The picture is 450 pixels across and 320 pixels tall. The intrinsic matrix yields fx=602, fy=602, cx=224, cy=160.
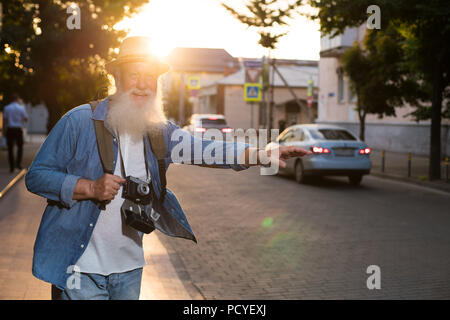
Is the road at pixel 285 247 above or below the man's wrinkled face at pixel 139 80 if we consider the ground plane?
below

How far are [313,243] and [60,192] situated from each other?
5504 mm

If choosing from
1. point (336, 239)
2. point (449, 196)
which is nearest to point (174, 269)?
point (336, 239)

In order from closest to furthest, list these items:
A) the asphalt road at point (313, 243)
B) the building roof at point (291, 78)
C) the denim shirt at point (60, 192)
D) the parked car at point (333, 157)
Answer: the denim shirt at point (60, 192), the asphalt road at point (313, 243), the parked car at point (333, 157), the building roof at point (291, 78)

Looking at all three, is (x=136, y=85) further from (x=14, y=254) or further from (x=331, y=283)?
(x=14, y=254)

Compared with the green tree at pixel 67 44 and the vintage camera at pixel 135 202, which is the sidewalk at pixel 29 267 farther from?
the green tree at pixel 67 44

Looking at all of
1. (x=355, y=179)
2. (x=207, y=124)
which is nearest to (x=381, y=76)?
(x=355, y=179)

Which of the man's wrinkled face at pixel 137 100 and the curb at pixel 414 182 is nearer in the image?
the man's wrinkled face at pixel 137 100

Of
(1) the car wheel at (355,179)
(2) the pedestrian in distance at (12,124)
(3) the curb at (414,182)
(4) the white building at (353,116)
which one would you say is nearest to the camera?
(3) the curb at (414,182)

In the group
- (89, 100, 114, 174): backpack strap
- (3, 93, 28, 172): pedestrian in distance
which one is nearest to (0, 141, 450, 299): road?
(89, 100, 114, 174): backpack strap

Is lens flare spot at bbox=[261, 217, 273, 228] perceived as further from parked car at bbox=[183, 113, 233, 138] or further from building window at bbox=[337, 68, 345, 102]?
building window at bbox=[337, 68, 345, 102]

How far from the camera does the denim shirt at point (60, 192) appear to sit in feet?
8.65

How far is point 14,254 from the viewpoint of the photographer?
668 centimetres

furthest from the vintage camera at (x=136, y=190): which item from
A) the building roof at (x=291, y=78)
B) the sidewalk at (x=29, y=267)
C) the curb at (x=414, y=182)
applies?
the building roof at (x=291, y=78)

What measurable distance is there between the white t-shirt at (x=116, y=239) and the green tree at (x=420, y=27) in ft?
34.6
